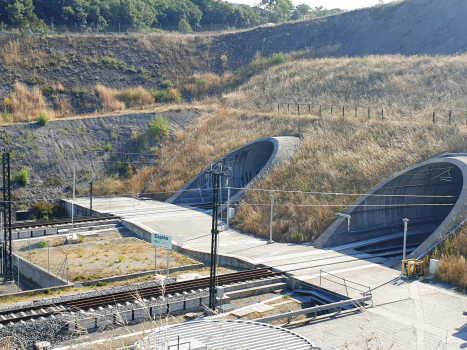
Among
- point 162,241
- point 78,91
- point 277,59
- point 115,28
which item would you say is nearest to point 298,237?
point 162,241

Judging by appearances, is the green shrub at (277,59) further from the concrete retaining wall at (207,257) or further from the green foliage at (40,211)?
the concrete retaining wall at (207,257)

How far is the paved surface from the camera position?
1455cm

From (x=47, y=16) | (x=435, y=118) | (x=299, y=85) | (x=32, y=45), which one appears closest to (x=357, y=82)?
(x=299, y=85)

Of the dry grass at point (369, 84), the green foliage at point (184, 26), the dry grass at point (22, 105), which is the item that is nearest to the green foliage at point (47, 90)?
the dry grass at point (22, 105)

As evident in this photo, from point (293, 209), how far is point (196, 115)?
26.5 m

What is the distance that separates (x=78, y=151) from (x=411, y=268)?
3256 centimetres

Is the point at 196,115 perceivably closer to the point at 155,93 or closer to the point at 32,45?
the point at 155,93

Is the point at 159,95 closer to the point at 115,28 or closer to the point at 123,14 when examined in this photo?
the point at 115,28

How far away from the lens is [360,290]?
18.8 meters

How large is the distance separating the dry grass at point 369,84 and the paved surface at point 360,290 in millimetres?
16668

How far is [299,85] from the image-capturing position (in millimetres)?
53188

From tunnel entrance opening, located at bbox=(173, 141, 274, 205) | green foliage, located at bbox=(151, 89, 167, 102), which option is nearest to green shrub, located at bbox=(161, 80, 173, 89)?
green foliage, located at bbox=(151, 89, 167, 102)

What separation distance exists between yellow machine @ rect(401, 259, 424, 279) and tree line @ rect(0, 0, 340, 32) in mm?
55020

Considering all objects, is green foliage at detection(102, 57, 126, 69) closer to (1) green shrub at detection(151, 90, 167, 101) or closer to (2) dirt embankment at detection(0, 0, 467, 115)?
(2) dirt embankment at detection(0, 0, 467, 115)
